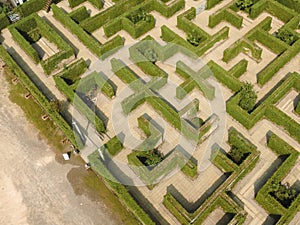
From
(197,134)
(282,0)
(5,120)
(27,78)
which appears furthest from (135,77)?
(282,0)

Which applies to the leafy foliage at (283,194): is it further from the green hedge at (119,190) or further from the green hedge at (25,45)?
the green hedge at (25,45)

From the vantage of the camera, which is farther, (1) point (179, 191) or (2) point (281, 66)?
(2) point (281, 66)

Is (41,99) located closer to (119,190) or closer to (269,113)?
(119,190)

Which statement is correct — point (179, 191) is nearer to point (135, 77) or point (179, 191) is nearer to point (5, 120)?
point (135, 77)

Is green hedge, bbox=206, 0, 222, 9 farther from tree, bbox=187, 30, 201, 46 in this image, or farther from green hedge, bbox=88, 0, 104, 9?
green hedge, bbox=88, 0, 104, 9

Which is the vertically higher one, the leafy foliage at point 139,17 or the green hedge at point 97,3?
the leafy foliage at point 139,17

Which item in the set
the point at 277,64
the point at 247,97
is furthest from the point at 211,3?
the point at 247,97

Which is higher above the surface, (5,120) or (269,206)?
(269,206)

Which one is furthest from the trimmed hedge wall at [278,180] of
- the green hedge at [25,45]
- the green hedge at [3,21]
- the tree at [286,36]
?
the green hedge at [3,21]
